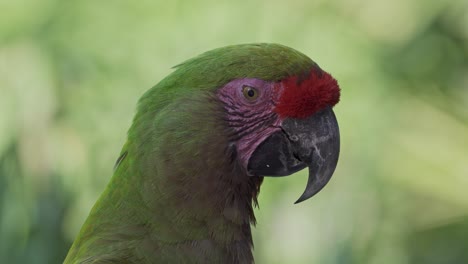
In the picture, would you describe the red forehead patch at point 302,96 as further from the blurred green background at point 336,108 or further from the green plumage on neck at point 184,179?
the blurred green background at point 336,108

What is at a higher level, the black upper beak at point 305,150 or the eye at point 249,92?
the eye at point 249,92

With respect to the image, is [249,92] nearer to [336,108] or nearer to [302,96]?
[302,96]

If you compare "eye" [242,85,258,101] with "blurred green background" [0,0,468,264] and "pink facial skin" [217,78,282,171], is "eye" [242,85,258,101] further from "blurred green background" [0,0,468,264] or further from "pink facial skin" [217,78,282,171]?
"blurred green background" [0,0,468,264]

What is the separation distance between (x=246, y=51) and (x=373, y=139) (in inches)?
60.2

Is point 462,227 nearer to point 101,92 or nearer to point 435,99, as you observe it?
point 435,99

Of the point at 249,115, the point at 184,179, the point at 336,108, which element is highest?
the point at 336,108

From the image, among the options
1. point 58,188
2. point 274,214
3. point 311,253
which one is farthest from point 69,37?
point 311,253

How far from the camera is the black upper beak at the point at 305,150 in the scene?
4.92ft

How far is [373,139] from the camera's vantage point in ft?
9.65

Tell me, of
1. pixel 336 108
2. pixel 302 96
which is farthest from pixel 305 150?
pixel 336 108

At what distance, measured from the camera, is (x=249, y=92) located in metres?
1.52

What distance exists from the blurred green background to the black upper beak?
1.24 meters

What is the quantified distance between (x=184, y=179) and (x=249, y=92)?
0.23 meters

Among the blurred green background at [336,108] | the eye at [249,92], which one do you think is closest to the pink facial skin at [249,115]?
the eye at [249,92]
